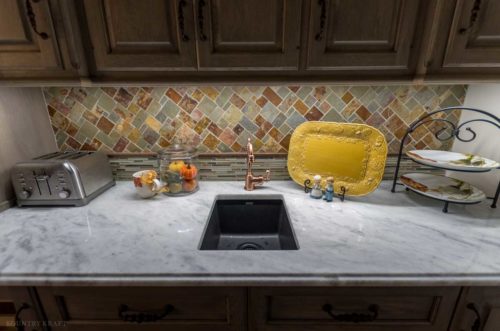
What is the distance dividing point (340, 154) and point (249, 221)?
54 centimetres

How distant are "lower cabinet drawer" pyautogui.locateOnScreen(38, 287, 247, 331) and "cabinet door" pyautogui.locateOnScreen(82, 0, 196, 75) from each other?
Answer: 0.73 meters

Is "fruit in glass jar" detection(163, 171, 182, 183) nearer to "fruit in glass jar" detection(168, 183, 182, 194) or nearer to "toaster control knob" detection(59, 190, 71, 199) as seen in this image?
"fruit in glass jar" detection(168, 183, 182, 194)

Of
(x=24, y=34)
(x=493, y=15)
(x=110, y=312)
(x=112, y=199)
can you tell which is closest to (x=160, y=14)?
(x=24, y=34)

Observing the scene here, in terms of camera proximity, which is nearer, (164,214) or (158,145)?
(164,214)

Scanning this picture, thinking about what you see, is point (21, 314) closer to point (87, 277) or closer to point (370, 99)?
point (87, 277)

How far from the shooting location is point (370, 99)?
3.66 feet

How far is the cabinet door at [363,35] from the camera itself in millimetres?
737

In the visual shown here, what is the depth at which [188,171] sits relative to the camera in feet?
3.56

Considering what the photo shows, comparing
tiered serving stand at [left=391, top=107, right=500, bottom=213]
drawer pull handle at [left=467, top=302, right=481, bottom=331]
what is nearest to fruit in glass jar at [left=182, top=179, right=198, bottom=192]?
tiered serving stand at [left=391, top=107, right=500, bottom=213]

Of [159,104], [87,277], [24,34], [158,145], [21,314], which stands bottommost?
[21,314]

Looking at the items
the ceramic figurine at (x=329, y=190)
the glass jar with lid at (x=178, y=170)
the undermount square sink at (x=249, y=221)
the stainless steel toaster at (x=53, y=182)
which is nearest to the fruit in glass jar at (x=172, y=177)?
the glass jar with lid at (x=178, y=170)

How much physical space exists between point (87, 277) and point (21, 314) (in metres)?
0.30

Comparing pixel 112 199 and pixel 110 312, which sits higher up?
pixel 112 199

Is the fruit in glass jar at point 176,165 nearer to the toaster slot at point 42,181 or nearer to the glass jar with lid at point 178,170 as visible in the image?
the glass jar with lid at point 178,170
